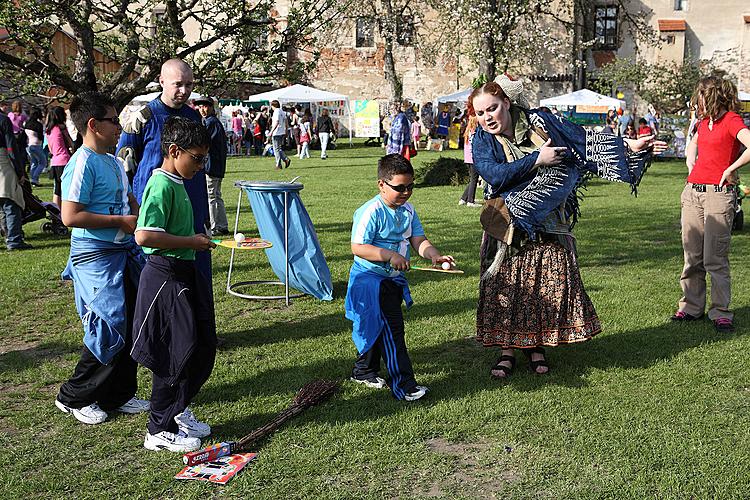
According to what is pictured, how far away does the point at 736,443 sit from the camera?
4.28 meters

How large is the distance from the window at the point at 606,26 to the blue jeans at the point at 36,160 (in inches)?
1225

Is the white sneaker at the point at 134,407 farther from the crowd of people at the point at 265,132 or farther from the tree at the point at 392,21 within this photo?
the tree at the point at 392,21

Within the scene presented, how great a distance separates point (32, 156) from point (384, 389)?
16034mm

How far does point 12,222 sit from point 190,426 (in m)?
7.32

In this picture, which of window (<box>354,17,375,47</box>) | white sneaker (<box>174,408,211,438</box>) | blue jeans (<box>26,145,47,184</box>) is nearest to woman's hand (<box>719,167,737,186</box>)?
white sneaker (<box>174,408,211,438</box>)

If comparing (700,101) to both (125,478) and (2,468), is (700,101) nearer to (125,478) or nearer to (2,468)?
(125,478)

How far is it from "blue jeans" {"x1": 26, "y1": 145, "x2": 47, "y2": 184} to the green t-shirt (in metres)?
15.7

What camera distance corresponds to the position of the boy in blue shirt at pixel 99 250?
171 inches

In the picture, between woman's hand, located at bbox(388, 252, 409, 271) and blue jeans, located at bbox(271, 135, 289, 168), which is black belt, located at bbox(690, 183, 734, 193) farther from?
blue jeans, located at bbox(271, 135, 289, 168)

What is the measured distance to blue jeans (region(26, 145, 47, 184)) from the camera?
18.4 metres

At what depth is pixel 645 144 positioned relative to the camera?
5.34 meters

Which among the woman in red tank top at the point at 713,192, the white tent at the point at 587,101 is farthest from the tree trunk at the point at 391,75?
the woman in red tank top at the point at 713,192

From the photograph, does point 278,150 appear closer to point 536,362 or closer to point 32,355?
point 32,355

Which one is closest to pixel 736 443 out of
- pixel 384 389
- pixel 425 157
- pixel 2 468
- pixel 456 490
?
pixel 456 490
